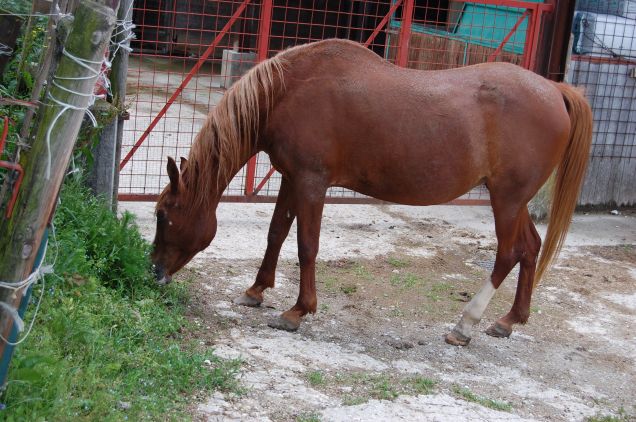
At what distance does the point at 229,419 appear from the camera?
12.5ft

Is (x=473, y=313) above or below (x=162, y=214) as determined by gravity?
below

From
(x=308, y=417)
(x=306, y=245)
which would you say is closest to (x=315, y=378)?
(x=308, y=417)

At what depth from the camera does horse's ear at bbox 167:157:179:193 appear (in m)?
4.94

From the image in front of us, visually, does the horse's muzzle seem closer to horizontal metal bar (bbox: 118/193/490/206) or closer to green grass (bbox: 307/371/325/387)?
green grass (bbox: 307/371/325/387)

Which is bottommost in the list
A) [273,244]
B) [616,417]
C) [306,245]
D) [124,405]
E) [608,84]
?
[616,417]

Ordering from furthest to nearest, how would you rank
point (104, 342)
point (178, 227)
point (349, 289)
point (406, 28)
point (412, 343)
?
point (406, 28), point (349, 289), point (412, 343), point (178, 227), point (104, 342)

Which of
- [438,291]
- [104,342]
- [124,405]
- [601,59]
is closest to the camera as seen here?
[124,405]

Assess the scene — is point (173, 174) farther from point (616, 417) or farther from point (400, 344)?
point (616, 417)

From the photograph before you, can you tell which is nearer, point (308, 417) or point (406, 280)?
point (308, 417)

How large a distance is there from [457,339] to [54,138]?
10.4ft

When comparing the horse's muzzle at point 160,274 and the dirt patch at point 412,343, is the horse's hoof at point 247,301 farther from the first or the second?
the horse's muzzle at point 160,274

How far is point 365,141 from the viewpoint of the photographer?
16.9 feet

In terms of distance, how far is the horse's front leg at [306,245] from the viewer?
508 cm

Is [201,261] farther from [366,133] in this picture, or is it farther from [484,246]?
[484,246]
